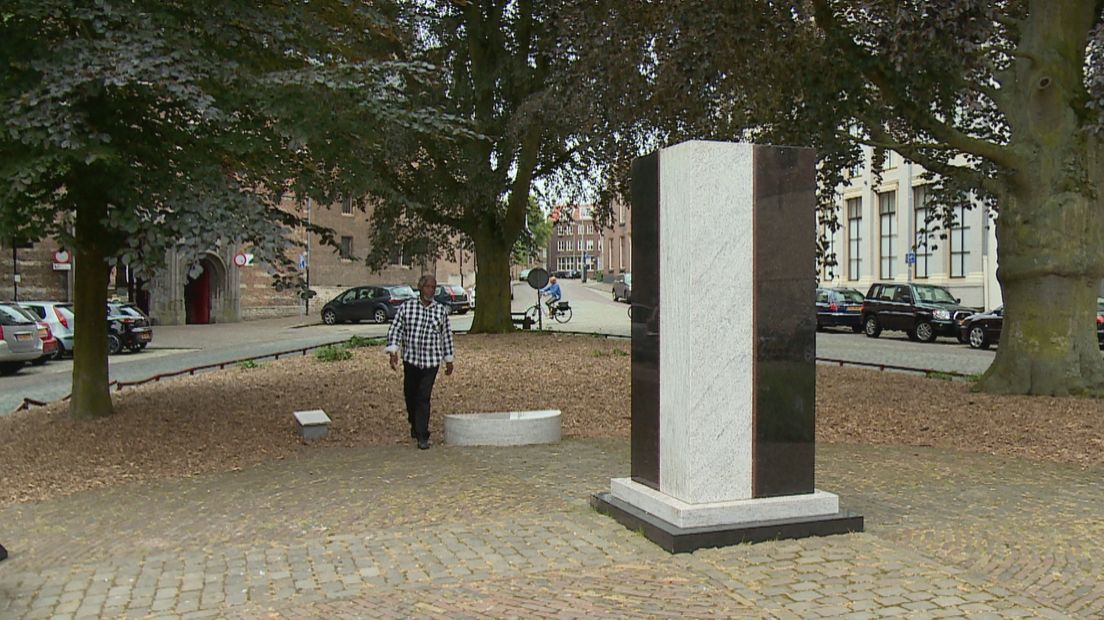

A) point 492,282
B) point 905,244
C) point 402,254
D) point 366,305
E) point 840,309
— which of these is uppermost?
point 905,244

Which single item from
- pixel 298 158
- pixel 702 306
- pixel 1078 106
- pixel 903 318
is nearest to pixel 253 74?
pixel 298 158

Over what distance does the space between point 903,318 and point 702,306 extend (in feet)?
81.1

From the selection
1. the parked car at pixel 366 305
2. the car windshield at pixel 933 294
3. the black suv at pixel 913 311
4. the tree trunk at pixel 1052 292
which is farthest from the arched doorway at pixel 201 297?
the tree trunk at pixel 1052 292

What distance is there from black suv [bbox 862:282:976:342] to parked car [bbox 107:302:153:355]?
69.3 ft

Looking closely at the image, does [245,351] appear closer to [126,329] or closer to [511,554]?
[126,329]

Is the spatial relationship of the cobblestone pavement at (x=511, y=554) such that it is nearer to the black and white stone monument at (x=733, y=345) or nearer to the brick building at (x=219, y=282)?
the black and white stone monument at (x=733, y=345)

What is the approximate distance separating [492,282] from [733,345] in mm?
18356

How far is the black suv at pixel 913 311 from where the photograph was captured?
89.1 feet

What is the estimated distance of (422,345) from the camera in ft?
30.4

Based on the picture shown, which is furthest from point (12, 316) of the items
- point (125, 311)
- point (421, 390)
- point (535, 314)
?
point (535, 314)

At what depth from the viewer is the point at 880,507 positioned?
6598 millimetres

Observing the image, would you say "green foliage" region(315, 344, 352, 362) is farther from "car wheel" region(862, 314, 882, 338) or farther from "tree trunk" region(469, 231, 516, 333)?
"car wheel" region(862, 314, 882, 338)

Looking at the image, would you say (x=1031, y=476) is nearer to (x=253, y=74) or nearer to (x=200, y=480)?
(x=200, y=480)

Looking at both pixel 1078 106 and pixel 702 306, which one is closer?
pixel 702 306
